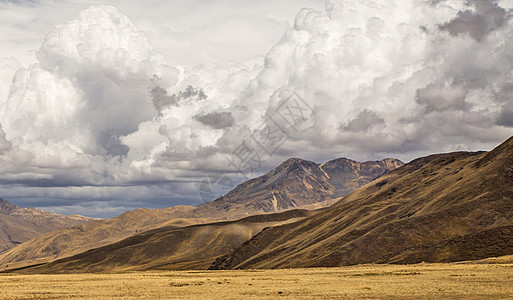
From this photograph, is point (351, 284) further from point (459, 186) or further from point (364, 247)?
point (459, 186)

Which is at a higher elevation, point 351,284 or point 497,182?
point 497,182

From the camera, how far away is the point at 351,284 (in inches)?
2707

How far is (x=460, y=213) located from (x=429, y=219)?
9.31 meters

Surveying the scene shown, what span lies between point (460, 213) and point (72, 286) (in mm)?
127339

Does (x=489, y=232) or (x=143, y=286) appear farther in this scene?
(x=489, y=232)

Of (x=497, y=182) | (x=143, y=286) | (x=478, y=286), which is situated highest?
(x=497, y=182)

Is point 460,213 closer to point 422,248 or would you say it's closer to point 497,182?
point 497,182

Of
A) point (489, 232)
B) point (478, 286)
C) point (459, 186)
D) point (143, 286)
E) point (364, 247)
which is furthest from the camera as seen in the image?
point (459, 186)

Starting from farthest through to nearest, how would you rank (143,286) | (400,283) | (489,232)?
(489,232)
(143,286)
(400,283)

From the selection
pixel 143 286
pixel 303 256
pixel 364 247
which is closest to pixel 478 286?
pixel 143 286

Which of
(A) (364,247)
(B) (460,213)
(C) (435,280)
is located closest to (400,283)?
(C) (435,280)

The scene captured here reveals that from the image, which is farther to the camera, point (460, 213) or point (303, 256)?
point (303, 256)

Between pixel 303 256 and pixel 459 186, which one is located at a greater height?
pixel 459 186

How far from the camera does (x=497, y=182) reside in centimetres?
17762
